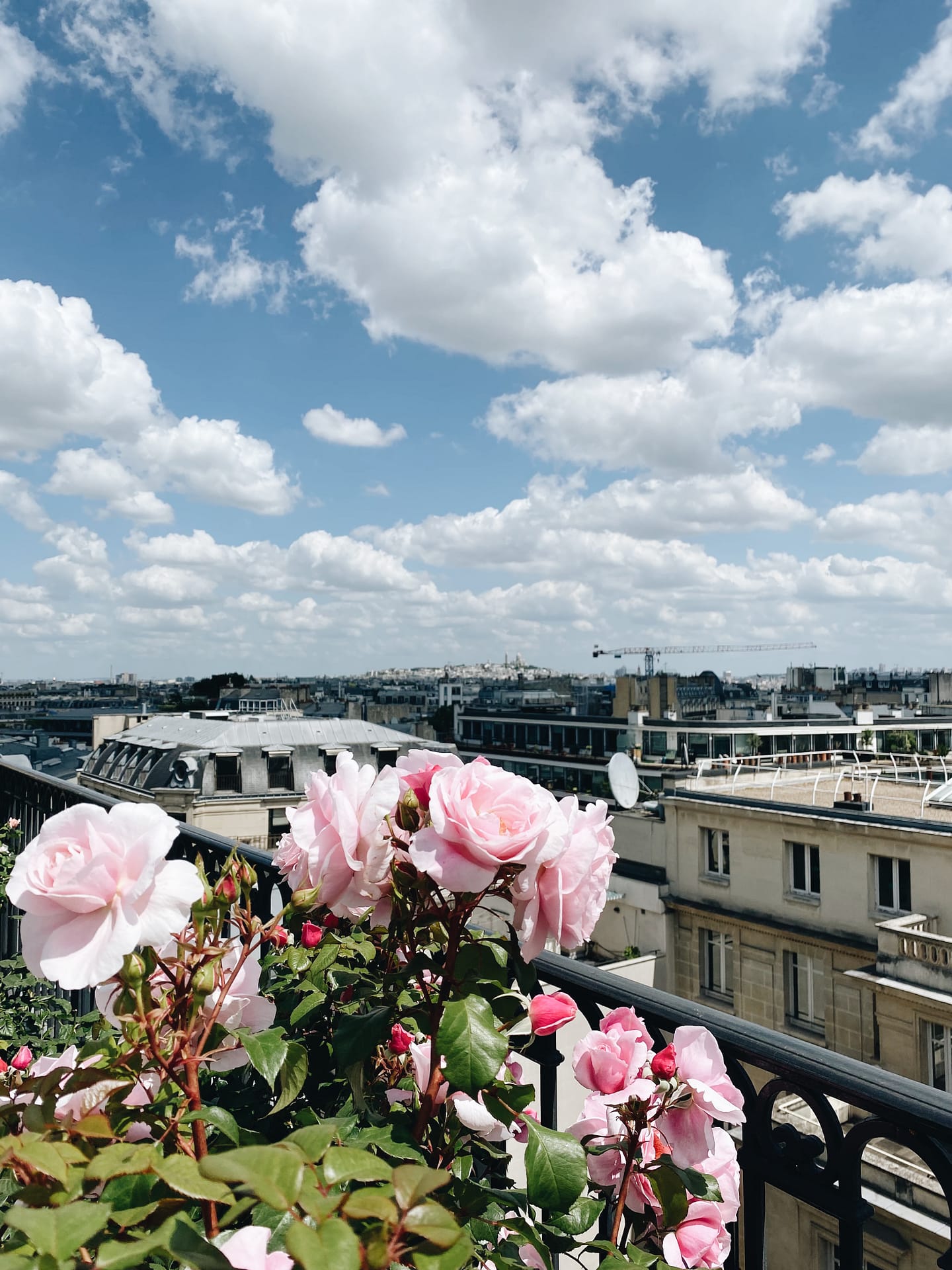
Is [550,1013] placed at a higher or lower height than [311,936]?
lower

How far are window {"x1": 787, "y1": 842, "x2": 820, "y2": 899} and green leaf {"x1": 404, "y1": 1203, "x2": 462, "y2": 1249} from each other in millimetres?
25380

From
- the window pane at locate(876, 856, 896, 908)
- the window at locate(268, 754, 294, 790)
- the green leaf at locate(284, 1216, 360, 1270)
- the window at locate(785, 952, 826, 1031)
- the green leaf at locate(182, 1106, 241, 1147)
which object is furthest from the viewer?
the window at locate(268, 754, 294, 790)

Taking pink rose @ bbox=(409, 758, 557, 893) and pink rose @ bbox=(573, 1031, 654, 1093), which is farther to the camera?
pink rose @ bbox=(573, 1031, 654, 1093)

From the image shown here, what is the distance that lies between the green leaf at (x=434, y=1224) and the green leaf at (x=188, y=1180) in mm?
196

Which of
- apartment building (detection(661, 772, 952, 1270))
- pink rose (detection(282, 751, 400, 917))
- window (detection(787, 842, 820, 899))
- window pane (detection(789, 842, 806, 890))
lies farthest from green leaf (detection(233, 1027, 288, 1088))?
window pane (detection(789, 842, 806, 890))

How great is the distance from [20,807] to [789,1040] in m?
6.57

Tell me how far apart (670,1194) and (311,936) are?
2.63 feet

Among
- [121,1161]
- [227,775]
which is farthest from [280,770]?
[121,1161]

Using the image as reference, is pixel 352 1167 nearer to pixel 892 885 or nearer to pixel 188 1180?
pixel 188 1180

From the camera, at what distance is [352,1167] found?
0.98 meters

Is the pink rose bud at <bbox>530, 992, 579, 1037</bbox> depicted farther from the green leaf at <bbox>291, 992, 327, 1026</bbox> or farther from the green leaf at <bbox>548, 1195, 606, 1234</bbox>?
the green leaf at <bbox>291, 992, 327, 1026</bbox>

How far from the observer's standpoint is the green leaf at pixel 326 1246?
0.81m

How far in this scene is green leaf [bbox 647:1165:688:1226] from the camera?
1.50m

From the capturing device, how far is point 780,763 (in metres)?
44.0
